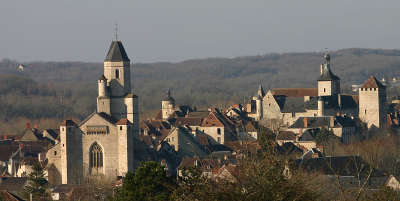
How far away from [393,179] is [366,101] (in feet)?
152

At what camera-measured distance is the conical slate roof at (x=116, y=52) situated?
71375mm

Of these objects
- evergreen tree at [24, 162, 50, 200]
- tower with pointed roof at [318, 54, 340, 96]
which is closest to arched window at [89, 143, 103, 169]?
evergreen tree at [24, 162, 50, 200]

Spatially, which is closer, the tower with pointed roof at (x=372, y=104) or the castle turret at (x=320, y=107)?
the tower with pointed roof at (x=372, y=104)

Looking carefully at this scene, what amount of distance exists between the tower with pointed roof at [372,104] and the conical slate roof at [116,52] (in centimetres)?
2361

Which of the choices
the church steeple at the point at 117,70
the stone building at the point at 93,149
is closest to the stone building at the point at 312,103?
the church steeple at the point at 117,70

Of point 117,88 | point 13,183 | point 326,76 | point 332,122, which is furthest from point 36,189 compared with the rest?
point 326,76

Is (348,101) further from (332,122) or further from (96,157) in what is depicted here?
(96,157)

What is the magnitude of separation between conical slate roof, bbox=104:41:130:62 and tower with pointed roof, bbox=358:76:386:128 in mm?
23610

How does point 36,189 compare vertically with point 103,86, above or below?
below

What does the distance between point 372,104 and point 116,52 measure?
82.1 feet

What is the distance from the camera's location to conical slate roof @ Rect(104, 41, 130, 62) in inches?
2810

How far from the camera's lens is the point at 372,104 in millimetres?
87375

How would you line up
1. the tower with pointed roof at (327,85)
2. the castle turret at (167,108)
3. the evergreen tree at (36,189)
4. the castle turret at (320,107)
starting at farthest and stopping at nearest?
the castle turret at (167,108) < the tower with pointed roof at (327,85) < the castle turret at (320,107) < the evergreen tree at (36,189)

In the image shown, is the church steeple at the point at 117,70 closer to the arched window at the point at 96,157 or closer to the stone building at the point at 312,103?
the arched window at the point at 96,157
